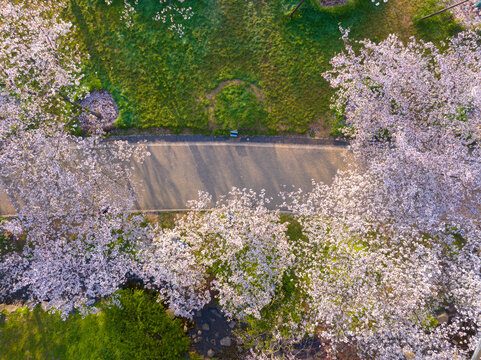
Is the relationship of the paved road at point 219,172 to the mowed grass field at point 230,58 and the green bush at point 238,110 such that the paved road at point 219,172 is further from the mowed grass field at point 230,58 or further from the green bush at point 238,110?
the green bush at point 238,110

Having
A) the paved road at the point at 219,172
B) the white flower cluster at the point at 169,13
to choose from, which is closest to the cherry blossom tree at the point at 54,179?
the paved road at the point at 219,172

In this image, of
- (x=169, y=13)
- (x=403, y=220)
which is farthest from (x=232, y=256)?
(x=169, y=13)

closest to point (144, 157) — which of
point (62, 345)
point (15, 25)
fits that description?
point (15, 25)

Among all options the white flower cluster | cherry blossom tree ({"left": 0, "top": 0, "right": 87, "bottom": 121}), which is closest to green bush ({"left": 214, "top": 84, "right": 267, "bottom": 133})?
the white flower cluster

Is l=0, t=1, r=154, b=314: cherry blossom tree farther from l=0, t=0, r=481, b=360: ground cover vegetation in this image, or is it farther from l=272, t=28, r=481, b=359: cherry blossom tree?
l=272, t=28, r=481, b=359: cherry blossom tree

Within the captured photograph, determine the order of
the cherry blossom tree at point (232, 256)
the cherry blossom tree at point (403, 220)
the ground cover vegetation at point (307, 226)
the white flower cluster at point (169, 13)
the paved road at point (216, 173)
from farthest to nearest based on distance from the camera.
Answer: the white flower cluster at point (169, 13), the paved road at point (216, 173), the cherry blossom tree at point (232, 256), the ground cover vegetation at point (307, 226), the cherry blossom tree at point (403, 220)

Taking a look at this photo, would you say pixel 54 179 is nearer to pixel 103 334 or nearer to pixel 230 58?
pixel 103 334
